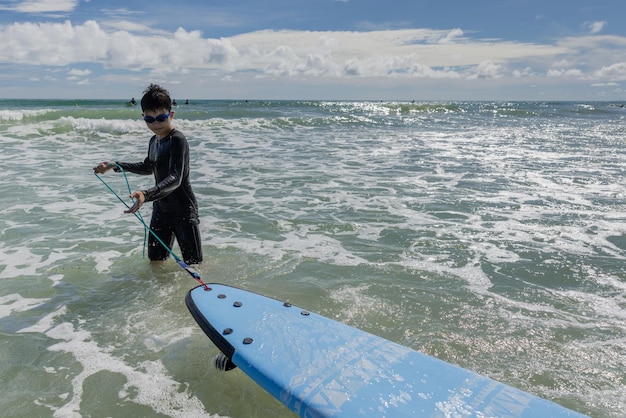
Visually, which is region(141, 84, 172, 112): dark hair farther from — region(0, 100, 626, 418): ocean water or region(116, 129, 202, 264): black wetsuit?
region(0, 100, 626, 418): ocean water

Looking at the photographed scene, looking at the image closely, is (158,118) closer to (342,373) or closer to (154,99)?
(154,99)

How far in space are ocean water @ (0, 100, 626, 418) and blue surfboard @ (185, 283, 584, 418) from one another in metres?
0.38

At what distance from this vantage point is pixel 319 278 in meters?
5.33

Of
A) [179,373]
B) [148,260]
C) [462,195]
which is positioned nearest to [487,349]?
[179,373]

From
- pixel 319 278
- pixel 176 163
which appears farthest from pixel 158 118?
pixel 319 278

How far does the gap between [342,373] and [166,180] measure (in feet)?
8.04

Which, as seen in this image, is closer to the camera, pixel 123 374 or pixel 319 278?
pixel 123 374

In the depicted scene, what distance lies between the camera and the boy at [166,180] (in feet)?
13.4

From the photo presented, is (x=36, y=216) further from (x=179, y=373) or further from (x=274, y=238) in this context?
(x=179, y=373)

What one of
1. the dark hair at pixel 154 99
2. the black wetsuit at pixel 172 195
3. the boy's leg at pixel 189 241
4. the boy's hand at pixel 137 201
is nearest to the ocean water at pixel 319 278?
the boy's leg at pixel 189 241

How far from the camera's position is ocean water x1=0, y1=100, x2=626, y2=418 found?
11.2ft

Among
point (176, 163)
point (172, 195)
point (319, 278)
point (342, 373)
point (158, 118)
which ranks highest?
point (158, 118)

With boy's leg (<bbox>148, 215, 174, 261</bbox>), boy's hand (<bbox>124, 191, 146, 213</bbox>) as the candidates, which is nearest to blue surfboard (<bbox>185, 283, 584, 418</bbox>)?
boy's hand (<bbox>124, 191, 146, 213</bbox>)

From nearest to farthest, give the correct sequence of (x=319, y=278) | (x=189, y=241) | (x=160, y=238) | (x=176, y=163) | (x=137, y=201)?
(x=137, y=201) → (x=176, y=163) → (x=189, y=241) → (x=160, y=238) → (x=319, y=278)
